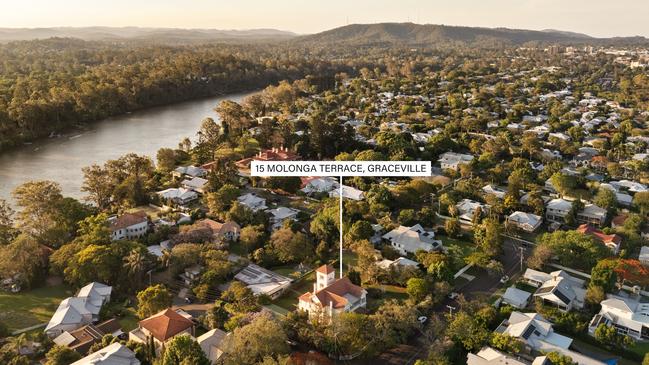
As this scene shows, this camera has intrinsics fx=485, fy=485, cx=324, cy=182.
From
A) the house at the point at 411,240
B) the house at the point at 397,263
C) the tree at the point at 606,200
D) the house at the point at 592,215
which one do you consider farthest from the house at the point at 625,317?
the tree at the point at 606,200

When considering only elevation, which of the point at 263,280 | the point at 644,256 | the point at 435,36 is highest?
the point at 435,36

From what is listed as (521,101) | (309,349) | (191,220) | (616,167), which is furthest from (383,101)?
(309,349)

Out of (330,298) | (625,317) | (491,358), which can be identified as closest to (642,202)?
(625,317)

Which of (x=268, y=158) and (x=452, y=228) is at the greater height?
(x=268, y=158)

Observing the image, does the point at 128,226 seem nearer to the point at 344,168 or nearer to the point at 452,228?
the point at 344,168

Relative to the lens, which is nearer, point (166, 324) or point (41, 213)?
point (166, 324)

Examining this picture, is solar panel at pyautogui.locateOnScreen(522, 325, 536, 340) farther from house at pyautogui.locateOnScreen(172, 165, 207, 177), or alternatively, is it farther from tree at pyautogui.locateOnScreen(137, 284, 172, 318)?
house at pyautogui.locateOnScreen(172, 165, 207, 177)

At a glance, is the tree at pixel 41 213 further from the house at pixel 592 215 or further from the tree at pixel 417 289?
the house at pixel 592 215

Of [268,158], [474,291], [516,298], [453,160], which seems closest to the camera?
[516,298]

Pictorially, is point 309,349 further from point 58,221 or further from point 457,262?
point 58,221
